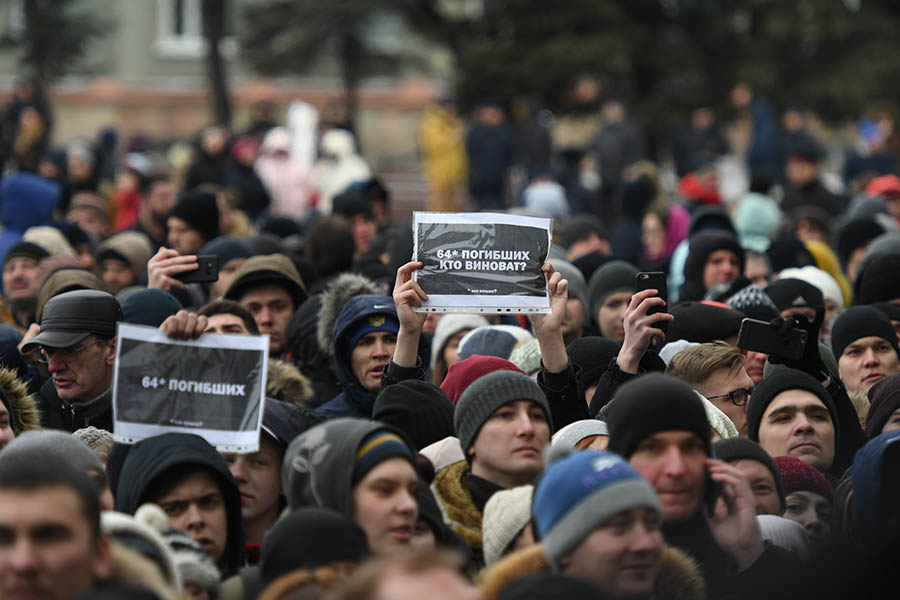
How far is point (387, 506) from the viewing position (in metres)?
5.11

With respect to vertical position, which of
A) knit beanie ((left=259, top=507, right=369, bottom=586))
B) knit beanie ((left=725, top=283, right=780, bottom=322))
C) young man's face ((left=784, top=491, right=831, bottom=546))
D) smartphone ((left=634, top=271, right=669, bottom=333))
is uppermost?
smartphone ((left=634, top=271, right=669, bottom=333))

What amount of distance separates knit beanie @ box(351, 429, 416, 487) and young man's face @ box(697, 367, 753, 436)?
7.03 feet

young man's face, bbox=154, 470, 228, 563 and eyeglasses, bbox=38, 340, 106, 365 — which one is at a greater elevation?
eyeglasses, bbox=38, 340, 106, 365

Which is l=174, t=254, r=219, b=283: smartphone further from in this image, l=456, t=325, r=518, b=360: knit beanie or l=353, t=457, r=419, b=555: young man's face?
l=353, t=457, r=419, b=555: young man's face

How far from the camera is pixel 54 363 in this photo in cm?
691

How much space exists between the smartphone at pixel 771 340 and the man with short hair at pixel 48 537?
11.1 ft

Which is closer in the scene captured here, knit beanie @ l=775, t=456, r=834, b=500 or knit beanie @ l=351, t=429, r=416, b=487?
knit beanie @ l=351, t=429, r=416, b=487

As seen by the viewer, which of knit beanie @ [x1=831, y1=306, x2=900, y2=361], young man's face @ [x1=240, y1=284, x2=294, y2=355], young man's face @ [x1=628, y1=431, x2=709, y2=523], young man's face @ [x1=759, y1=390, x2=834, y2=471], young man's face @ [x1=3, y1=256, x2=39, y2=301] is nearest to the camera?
young man's face @ [x1=628, y1=431, x2=709, y2=523]

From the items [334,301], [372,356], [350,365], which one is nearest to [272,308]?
[334,301]

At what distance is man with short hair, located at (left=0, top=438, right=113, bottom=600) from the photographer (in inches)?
167

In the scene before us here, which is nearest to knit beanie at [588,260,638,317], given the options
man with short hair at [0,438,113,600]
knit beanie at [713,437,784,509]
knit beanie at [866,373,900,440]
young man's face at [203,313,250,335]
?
knit beanie at [866,373,900,440]

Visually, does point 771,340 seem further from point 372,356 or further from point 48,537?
point 48,537

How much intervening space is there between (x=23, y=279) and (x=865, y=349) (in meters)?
5.34

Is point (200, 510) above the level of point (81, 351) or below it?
below
